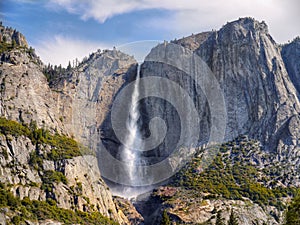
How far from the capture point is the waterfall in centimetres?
11431

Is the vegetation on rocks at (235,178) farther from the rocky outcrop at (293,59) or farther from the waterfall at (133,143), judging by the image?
the rocky outcrop at (293,59)

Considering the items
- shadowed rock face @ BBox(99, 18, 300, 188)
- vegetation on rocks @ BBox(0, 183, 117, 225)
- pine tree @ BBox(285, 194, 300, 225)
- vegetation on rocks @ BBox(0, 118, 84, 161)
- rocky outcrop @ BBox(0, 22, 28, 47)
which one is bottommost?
vegetation on rocks @ BBox(0, 183, 117, 225)

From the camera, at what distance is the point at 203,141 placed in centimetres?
11100

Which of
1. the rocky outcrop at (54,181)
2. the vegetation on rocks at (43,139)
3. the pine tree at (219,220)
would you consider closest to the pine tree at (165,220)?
the pine tree at (219,220)

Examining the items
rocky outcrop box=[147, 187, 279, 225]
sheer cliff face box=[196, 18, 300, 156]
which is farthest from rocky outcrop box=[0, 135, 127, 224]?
sheer cliff face box=[196, 18, 300, 156]

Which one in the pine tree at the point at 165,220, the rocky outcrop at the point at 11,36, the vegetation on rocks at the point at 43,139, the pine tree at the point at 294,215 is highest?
the rocky outcrop at the point at 11,36

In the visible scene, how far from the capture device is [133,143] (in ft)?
396

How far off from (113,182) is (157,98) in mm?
21926

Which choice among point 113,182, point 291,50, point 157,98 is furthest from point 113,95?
point 291,50

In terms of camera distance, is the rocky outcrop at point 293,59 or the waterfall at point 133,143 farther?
the rocky outcrop at point 293,59

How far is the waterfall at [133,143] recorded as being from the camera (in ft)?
375

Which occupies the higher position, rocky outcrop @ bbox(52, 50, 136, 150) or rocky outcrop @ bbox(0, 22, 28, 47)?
rocky outcrop @ bbox(0, 22, 28, 47)

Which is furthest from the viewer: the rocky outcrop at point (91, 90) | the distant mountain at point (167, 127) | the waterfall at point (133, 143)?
the waterfall at point (133, 143)

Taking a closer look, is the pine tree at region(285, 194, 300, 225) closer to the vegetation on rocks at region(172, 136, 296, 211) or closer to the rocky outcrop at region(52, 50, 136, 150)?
the vegetation on rocks at region(172, 136, 296, 211)
